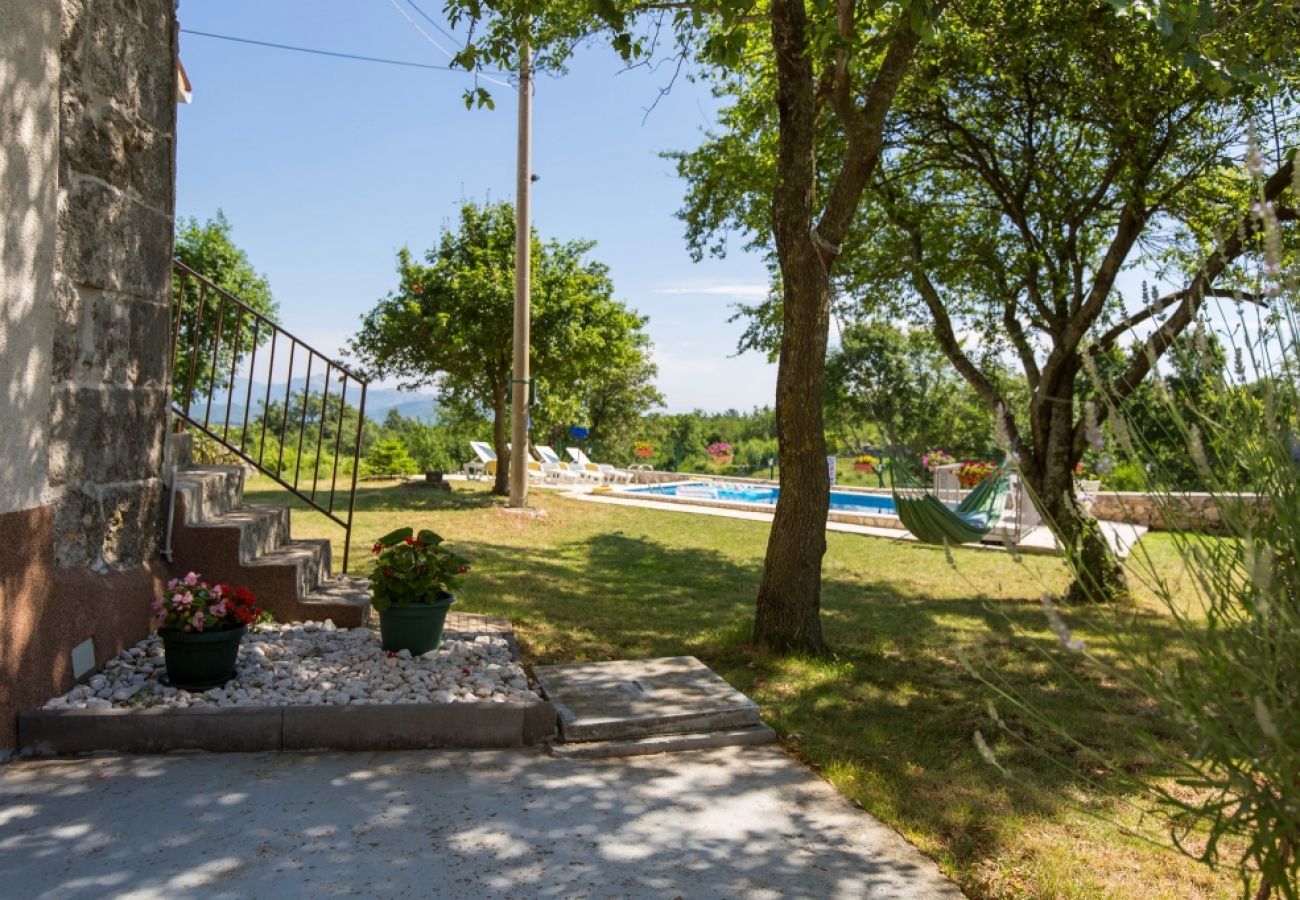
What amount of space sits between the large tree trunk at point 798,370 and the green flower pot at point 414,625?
2.05 metres

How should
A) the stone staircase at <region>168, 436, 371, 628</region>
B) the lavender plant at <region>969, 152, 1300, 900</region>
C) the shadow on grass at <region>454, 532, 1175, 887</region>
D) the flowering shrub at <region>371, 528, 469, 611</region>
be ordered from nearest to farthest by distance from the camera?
the lavender plant at <region>969, 152, 1300, 900</region>, the shadow on grass at <region>454, 532, 1175, 887</region>, the flowering shrub at <region>371, 528, 469, 611</region>, the stone staircase at <region>168, 436, 371, 628</region>

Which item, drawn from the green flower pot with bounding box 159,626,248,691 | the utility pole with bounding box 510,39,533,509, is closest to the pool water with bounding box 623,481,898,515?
the utility pole with bounding box 510,39,533,509

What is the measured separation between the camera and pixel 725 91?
988cm

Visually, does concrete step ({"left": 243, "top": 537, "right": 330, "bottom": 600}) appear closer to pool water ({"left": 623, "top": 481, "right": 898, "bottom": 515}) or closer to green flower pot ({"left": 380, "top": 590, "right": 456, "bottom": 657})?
green flower pot ({"left": 380, "top": 590, "right": 456, "bottom": 657})

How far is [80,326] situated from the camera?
3.81m

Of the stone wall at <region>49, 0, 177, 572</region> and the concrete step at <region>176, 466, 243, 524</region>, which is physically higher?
the stone wall at <region>49, 0, 177, 572</region>

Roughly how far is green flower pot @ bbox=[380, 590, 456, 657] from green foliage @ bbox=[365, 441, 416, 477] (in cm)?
1521

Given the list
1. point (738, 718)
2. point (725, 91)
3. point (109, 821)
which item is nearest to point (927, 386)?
point (725, 91)

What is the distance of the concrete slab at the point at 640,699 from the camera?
151 inches

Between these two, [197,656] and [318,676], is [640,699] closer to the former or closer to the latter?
[318,676]

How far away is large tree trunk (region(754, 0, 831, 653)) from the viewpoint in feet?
17.6

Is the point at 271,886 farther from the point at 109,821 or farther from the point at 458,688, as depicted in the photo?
the point at 458,688

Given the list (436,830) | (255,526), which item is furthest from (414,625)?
(436,830)

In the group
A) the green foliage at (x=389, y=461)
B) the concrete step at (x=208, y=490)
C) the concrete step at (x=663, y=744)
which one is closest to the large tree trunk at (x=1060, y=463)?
the concrete step at (x=663, y=744)
